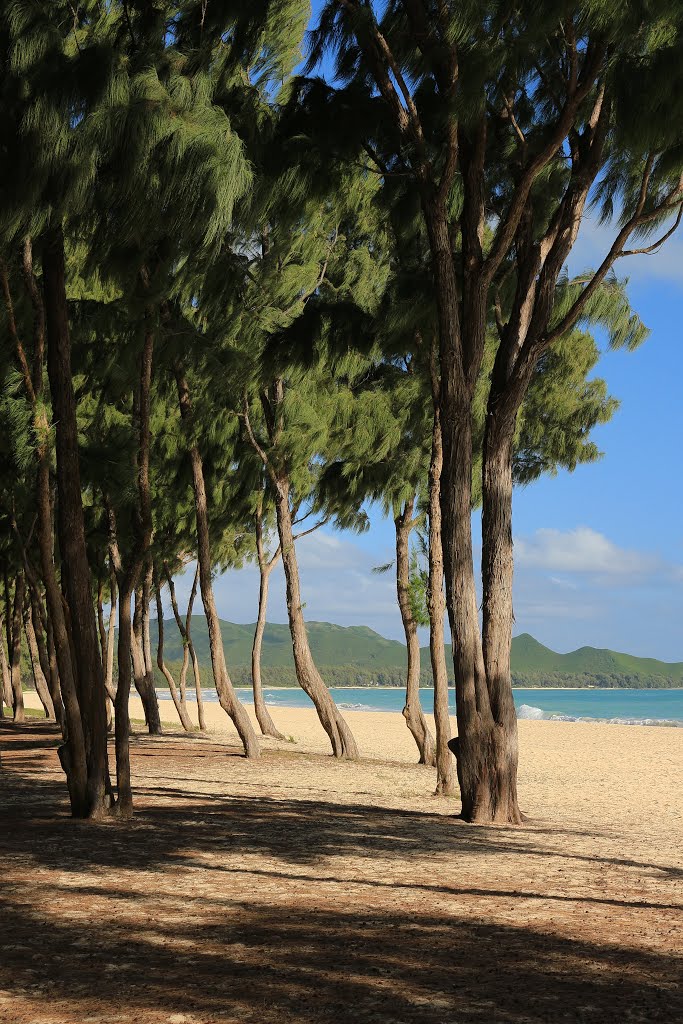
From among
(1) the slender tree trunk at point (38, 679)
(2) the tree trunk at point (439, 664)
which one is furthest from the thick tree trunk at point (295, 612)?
(1) the slender tree trunk at point (38, 679)

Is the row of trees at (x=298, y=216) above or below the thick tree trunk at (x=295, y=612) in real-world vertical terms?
Answer: above

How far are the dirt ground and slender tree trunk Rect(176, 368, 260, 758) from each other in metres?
5.17

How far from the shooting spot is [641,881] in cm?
619

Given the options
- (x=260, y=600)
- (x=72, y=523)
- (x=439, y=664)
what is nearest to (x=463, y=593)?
(x=439, y=664)

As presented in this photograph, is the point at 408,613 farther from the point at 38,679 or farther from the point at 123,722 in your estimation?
the point at 38,679

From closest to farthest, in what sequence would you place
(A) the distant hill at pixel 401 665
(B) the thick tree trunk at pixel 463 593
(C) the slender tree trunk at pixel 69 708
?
(C) the slender tree trunk at pixel 69 708
(B) the thick tree trunk at pixel 463 593
(A) the distant hill at pixel 401 665

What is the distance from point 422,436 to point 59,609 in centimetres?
759

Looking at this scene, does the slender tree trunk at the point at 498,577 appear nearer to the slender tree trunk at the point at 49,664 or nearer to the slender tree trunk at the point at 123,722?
the slender tree trunk at the point at 123,722

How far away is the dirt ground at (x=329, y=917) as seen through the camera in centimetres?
355

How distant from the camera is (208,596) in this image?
48.8 feet

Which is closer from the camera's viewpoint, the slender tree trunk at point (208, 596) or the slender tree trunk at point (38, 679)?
the slender tree trunk at point (208, 596)

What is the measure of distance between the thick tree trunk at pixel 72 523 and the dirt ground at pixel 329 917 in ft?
2.43

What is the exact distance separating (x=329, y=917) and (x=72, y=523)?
166 inches

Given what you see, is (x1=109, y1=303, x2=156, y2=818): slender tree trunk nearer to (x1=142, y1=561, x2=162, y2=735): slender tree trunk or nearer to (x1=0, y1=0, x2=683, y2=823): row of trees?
(x1=0, y1=0, x2=683, y2=823): row of trees
